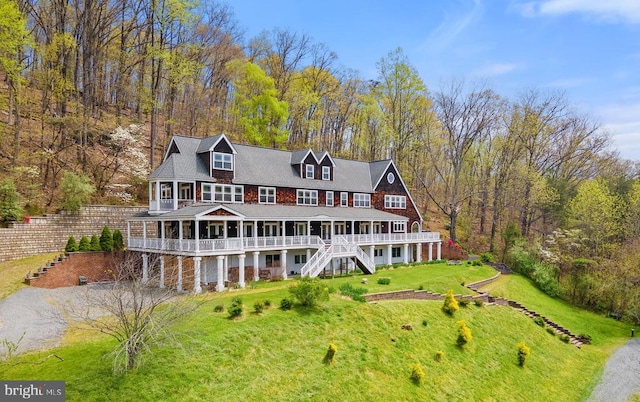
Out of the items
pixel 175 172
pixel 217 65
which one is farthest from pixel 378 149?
pixel 175 172

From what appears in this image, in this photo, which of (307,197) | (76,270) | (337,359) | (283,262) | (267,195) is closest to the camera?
(337,359)

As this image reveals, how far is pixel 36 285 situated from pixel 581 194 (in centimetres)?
4732

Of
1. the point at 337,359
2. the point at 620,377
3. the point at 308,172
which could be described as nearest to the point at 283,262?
the point at 308,172

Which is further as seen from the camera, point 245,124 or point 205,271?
point 245,124

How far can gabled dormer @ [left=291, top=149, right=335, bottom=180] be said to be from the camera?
37.8 metres

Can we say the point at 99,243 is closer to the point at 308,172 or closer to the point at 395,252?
the point at 308,172

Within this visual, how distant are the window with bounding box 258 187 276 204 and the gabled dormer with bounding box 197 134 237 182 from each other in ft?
9.27

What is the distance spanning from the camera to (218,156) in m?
32.3

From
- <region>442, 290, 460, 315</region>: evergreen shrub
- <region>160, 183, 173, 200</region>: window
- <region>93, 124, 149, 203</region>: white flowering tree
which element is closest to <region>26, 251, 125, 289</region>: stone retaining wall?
<region>160, 183, 173, 200</region>: window

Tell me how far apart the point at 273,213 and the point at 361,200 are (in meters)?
12.8

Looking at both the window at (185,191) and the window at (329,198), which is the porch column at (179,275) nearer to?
the window at (185,191)

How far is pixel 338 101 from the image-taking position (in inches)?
2325

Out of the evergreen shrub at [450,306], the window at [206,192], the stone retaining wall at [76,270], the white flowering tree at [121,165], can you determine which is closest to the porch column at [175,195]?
the window at [206,192]

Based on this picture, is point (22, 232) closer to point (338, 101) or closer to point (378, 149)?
point (338, 101)
